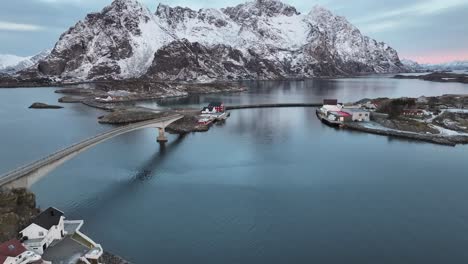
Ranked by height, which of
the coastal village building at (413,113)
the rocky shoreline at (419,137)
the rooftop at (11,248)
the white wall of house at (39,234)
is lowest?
the rocky shoreline at (419,137)

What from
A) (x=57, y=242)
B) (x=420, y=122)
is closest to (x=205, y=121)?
(x=420, y=122)

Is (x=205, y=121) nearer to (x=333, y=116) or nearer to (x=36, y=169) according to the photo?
(x=333, y=116)

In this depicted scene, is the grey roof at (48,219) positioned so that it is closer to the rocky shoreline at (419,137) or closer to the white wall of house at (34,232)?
the white wall of house at (34,232)

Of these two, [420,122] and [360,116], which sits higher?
[360,116]

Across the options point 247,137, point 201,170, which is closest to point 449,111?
point 247,137

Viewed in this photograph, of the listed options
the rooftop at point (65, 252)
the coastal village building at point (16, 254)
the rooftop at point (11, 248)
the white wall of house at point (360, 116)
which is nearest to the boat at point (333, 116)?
the white wall of house at point (360, 116)

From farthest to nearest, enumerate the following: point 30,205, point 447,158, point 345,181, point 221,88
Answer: point 221,88 → point 447,158 → point 345,181 → point 30,205

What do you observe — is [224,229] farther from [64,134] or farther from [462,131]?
[462,131]
